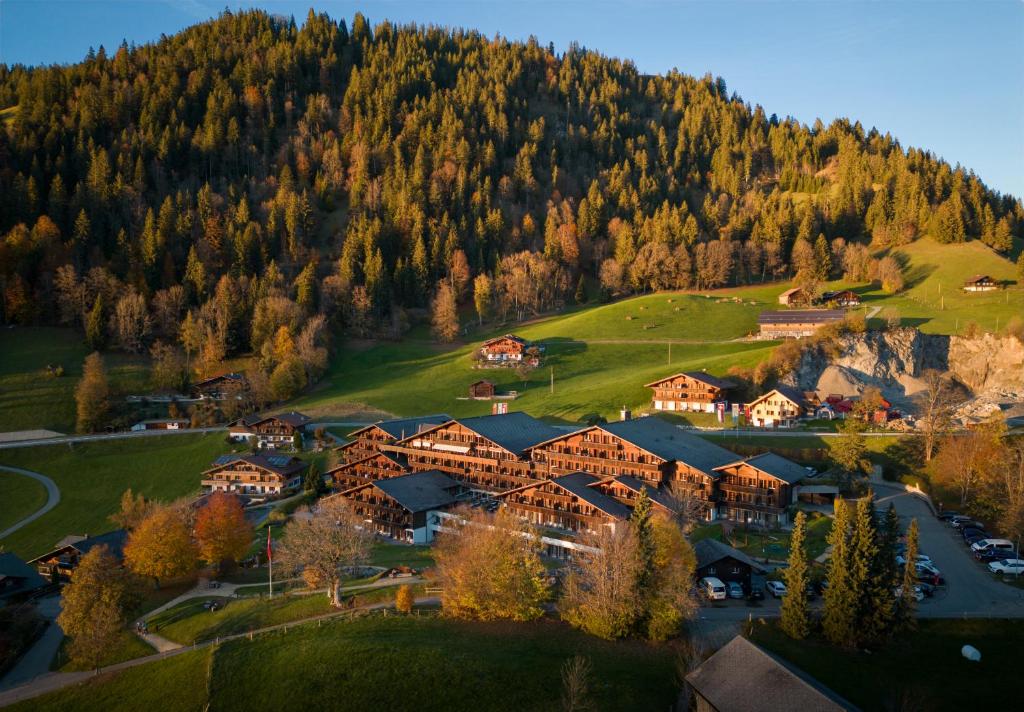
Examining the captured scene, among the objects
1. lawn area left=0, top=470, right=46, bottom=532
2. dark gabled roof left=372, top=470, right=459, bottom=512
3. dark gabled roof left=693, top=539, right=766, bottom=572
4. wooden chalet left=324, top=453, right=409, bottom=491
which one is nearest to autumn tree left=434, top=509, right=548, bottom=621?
dark gabled roof left=693, top=539, right=766, bottom=572

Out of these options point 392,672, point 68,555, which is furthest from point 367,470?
point 392,672

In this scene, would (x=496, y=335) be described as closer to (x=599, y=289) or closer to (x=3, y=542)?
(x=599, y=289)

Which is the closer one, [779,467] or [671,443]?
[779,467]

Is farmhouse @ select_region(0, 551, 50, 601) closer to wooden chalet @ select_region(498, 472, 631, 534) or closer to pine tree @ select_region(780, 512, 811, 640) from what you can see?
wooden chalet @ select_region(498, 472, 631, 534)

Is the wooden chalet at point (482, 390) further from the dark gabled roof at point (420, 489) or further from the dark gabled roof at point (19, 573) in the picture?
the dark gabled roof at point (19, 573)

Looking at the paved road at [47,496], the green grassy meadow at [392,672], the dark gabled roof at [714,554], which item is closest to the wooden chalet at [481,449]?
the dark gabled roof at [714,554]

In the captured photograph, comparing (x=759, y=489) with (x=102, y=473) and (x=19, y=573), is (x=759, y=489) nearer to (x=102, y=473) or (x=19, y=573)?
(x=19, y=573)
